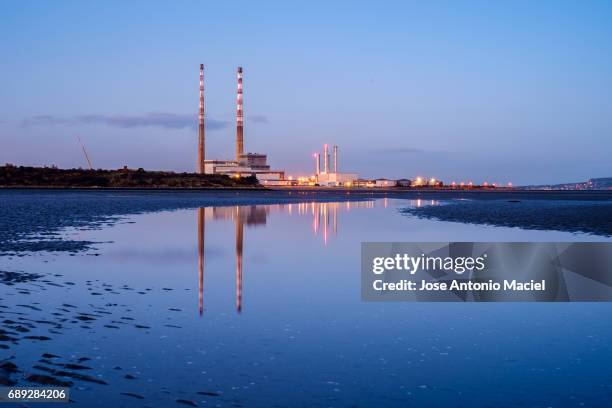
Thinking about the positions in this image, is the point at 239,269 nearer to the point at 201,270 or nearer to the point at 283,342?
the point at 201,270

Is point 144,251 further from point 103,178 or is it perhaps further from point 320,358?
point 103,178

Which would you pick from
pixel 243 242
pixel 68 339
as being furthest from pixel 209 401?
pixel 243 242

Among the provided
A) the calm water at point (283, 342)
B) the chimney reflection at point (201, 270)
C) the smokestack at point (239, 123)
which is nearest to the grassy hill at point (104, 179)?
the smokestack at point (239, 123)

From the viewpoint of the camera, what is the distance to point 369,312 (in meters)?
11.7

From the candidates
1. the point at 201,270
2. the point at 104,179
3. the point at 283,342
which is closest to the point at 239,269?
the point at 201,270

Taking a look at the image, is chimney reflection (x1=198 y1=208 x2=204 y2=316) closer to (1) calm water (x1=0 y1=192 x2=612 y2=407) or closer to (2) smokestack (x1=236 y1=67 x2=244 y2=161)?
(1) calm water (x1=0 y1=192 x2=612 y2=407)

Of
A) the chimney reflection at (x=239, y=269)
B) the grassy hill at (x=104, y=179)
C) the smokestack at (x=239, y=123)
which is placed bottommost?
the chimney reflection at (x=239, y=269)

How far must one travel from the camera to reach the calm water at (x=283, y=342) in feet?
23.2

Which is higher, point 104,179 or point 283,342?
point 104,179

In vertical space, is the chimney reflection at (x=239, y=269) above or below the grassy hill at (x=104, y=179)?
below

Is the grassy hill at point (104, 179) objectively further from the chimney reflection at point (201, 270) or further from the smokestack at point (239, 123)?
the chimney reflection at point (201, 270)

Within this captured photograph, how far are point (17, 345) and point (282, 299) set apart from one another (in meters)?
5.58

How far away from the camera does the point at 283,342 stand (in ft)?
30.5

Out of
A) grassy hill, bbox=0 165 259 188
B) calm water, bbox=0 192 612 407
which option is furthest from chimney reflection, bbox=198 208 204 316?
grassy hill, bbox=0 165 259 188
